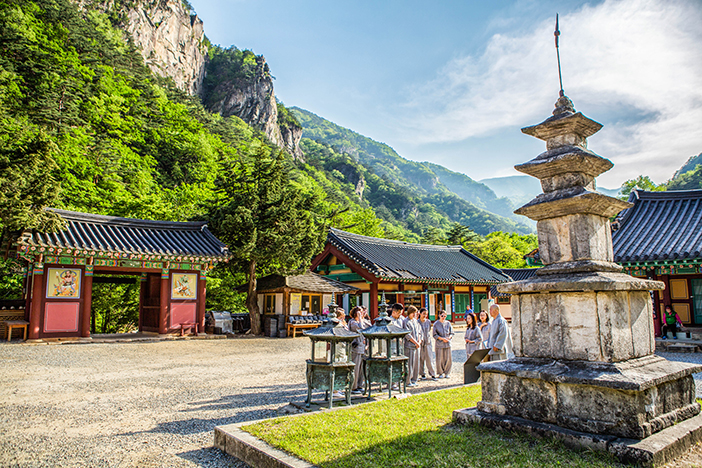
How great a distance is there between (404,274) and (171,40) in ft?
182

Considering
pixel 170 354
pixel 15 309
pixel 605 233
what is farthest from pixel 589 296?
pixel 15 309

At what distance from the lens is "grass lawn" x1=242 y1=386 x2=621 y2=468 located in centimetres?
344

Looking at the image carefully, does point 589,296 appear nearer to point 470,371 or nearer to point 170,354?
point 470,371

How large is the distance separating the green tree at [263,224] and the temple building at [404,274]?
303 cm

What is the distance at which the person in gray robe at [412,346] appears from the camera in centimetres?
801

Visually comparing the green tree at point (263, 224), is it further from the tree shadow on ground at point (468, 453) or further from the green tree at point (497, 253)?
the green tree at point (497, 253)

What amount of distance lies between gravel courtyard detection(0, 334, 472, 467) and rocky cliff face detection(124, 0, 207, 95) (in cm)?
4901

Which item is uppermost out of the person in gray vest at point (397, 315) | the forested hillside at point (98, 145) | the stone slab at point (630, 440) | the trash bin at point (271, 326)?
the forested hillside at point (98, 145)

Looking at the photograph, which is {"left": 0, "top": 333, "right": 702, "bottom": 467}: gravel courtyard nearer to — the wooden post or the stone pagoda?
the stone pagoda

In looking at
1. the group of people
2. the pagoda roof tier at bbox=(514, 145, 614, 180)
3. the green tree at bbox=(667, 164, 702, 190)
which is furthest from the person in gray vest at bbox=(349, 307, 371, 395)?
the green tree at bbox=(667, 164, 702, 190)

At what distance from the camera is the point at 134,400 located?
6.57 metres

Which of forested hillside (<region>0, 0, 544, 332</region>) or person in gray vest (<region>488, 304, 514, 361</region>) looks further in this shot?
forested hillside (<region>0, 0, 544, 332</region>)

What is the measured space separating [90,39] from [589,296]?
4263 cm

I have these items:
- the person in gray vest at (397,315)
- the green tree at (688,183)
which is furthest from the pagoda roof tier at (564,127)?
the green tree at (688,183)
